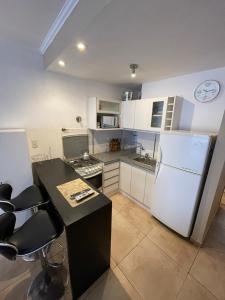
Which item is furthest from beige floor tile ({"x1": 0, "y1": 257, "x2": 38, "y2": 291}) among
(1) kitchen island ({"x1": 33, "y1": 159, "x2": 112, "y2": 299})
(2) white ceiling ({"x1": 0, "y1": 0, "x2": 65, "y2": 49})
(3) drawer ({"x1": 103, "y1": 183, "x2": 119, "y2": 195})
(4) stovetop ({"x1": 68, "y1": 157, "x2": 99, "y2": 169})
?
(2) white ceiling ({"x1": 0, "y1": 0, "x2": 65, "y2": 49})

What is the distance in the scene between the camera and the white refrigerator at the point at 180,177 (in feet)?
5.25

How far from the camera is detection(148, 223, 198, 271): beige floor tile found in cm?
164

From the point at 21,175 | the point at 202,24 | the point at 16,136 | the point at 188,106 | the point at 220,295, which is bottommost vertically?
the point at 220,295

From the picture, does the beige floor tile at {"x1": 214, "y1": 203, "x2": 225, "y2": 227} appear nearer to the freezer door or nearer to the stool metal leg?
the freezer door

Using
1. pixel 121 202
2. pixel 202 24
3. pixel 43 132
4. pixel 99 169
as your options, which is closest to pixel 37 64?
pixel 43 132

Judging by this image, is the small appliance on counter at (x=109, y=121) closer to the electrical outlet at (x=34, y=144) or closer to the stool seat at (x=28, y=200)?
the electrical outlet at (x=34, y=144)

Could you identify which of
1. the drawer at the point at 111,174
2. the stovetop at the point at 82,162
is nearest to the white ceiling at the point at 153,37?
the stovetop at the point at 82,162

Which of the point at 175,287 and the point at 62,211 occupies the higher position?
the point at 62,211

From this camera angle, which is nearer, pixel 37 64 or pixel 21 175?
pixel 21 175

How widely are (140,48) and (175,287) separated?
2.49m

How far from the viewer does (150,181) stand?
7.44 feet

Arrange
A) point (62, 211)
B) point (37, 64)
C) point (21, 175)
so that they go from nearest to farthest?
point (62, 211) < point (21, 175) < point (37, 64)

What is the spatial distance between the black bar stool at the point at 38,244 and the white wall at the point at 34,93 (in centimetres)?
153

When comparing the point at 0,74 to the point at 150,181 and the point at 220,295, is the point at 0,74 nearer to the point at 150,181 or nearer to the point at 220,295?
the point at 150,181
